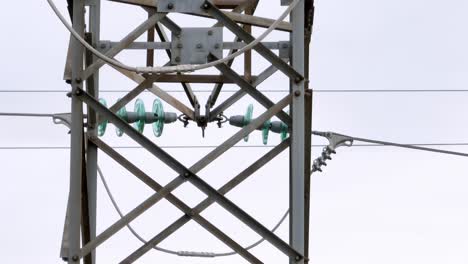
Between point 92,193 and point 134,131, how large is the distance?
3.24 ft

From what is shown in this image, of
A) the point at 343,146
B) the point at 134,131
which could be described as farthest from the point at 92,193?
the point at 343,146

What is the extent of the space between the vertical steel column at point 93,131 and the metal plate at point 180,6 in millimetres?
698

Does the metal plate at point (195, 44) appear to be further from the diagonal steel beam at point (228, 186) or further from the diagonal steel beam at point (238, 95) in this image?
the diagonal steel beam at point (238, 95)

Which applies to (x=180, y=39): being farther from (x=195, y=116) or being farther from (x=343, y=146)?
(x=343, y=146)

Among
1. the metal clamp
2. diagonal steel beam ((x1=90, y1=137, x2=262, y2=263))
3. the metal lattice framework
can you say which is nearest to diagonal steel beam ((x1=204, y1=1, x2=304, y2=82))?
the metal lattice framework

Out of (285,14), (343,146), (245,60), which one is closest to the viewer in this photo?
(285,14)

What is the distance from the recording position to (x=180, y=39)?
8789 mm

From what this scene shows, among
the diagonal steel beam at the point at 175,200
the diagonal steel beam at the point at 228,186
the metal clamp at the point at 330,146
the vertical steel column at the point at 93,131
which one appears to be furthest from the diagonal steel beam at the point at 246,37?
the metal clamp at the point at 330,146

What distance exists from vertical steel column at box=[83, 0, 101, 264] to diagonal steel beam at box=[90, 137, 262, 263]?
0.11 m

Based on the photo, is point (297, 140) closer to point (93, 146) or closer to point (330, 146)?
→ point (93, 146)

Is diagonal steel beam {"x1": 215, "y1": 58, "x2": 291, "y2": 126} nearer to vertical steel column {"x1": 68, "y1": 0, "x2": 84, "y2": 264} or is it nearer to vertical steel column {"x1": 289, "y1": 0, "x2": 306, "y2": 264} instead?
vertical steel column {"x1": 289, "y1": 0, "x2": 306, "y2": 264}

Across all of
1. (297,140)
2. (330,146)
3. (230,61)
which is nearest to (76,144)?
(297,140)

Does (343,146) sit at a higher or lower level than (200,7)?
lower

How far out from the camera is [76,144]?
28.1ft
